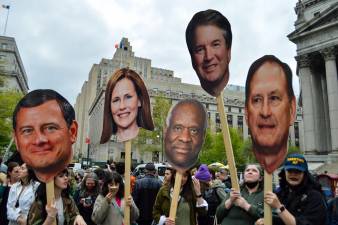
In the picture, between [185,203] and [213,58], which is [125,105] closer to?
[213,58]

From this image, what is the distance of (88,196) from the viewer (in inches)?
267

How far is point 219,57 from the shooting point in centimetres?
504

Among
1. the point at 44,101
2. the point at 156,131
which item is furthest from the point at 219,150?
the point at 44,101

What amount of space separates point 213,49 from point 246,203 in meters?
2.30

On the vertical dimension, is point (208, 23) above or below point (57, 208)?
above

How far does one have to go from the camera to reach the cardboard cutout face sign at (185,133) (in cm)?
539

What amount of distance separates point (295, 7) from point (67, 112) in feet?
144

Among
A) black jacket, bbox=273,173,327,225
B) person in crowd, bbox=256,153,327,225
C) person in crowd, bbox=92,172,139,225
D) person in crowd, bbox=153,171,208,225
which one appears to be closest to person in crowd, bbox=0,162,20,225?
person in crowd, bbox=92,172,139,225

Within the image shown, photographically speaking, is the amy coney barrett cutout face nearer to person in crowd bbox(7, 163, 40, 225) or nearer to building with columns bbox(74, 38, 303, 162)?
person in crowd bbox(7, 163, 40, 225)

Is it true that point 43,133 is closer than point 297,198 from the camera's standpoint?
No

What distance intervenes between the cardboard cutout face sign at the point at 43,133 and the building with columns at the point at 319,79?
95.6ft

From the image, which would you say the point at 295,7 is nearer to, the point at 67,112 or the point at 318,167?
the point at 318,167

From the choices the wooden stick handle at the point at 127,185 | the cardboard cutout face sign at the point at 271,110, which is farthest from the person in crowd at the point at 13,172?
the cardboard cutout face sign at the point at 271,110

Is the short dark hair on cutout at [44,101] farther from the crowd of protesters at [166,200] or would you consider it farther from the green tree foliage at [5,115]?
the green tree foliage at [5,115]
